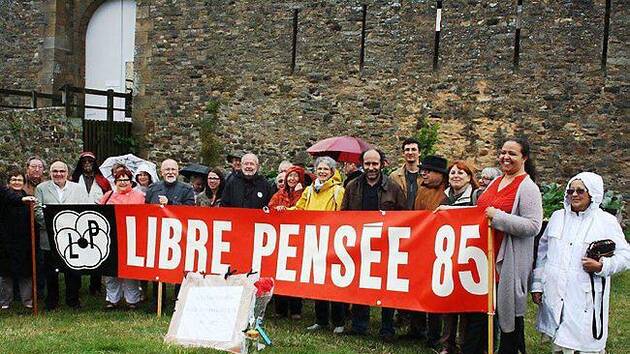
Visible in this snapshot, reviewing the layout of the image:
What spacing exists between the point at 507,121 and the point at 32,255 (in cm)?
869

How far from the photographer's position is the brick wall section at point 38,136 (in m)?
14.0

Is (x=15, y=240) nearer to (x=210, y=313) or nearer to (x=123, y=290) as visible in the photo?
(x=123, y=290)

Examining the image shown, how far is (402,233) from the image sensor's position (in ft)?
19.7

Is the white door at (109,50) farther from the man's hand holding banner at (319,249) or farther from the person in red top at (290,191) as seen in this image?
the person in red top at (290,191)

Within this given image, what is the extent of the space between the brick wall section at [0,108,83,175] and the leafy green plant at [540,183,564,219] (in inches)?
365

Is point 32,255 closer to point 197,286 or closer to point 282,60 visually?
point 197,286

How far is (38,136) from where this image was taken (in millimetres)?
14602

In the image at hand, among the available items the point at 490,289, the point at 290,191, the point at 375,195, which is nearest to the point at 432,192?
the point at 375,195

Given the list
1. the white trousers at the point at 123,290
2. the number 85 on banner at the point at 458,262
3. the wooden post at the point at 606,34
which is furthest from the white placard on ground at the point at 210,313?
the wooden post at the point at 606,34

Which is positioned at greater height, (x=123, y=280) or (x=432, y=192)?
(x=432, y=192)

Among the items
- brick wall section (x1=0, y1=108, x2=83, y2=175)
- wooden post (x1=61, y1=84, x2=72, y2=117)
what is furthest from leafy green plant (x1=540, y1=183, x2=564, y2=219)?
wooden post (x1=61, y1=84, x2=72, y2=117)

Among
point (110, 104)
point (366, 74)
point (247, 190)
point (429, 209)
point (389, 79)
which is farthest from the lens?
point (110, 104)

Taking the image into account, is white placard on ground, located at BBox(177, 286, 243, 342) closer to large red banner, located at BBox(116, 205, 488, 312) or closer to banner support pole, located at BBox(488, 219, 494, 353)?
large red banner, located at BBox(116, 205, 488, 312)

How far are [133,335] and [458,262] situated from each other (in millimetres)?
2717
